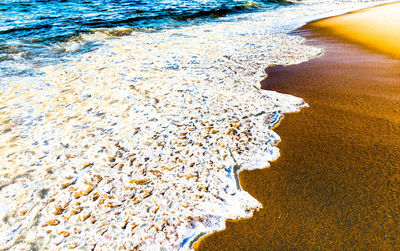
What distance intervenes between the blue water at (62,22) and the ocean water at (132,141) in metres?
0.25

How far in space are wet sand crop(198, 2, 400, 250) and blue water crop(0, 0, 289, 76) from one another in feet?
18.5

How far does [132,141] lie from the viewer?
3045 millimetres

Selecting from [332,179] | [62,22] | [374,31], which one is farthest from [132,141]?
[62,22]

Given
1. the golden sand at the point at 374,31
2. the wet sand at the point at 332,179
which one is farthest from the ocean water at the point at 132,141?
the golden sand at the point at 374,31

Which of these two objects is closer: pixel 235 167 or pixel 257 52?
pixel 235 167

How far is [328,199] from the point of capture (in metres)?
2.16

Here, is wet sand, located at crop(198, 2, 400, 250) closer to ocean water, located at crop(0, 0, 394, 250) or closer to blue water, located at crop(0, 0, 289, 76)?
ocean water, located at crop(0, 0, 394, 250)

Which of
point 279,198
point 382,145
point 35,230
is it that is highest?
point 382,145

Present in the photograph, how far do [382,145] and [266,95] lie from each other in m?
1.82

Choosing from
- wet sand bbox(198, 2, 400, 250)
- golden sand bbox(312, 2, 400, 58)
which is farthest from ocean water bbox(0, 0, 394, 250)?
golden sand bbox(312, 2, 400, 58)

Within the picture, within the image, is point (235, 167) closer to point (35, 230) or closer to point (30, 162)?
point (35, 230)

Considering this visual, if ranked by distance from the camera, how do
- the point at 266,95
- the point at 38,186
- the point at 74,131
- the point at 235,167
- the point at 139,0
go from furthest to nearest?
1. the point at 139,0
2. the point at 266,95
3. the point at 74,131
4. the point at 235,167
5. the point at 38,186

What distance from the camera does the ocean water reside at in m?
2.05

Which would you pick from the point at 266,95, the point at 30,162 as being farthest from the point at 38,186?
the point at 266,95
